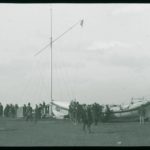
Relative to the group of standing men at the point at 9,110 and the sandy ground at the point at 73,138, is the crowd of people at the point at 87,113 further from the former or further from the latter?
the group of standing men at the point at 9,110

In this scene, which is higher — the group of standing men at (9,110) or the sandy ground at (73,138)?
the group of standing men at (9,110)

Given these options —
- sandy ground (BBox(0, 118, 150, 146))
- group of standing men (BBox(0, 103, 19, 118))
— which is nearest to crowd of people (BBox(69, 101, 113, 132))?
sandy ground (BBox(0, 118, 150, 146))

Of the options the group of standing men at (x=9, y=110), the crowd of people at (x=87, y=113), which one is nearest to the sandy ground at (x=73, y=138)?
the crowd of people at (x=87, y=113)

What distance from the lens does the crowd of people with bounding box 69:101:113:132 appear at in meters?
28.4

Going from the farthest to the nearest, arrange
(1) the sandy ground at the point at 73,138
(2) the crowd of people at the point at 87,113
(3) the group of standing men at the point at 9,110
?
(3) the group of standing men at the point at 9,110 < (2) the crowd of people at the point at 87,113 < (1) the sandy ground at the point at 73,138

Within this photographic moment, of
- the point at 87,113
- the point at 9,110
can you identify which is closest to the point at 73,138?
the point at 87,113

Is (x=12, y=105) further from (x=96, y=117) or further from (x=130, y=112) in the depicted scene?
(x=96, y=117)

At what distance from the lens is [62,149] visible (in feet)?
39.7

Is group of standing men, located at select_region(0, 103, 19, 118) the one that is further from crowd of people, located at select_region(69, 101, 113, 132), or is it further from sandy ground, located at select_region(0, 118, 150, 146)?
sandy ground, located at select_region(0, 118, 150, 146)

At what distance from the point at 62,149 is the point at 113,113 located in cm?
3486

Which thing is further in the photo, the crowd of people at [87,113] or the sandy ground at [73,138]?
the crowd of people at [87,113]

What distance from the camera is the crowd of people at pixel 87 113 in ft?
93.2

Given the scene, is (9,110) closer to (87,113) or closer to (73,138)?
(87,113)

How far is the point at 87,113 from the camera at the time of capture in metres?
28.3
